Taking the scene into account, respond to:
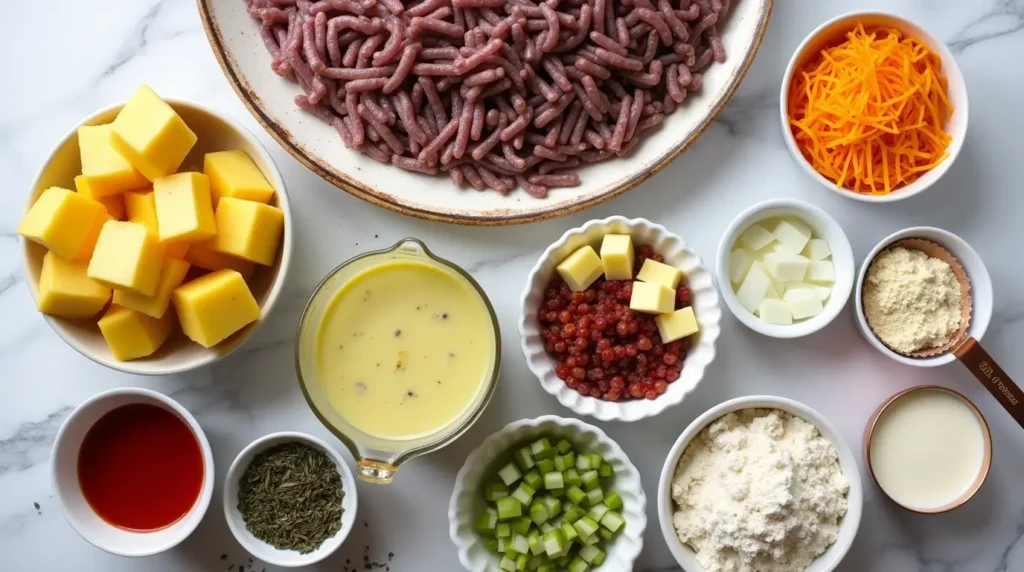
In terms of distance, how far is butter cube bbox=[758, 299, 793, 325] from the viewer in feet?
6.77

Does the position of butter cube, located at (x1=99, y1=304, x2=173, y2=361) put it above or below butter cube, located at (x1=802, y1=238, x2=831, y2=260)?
below

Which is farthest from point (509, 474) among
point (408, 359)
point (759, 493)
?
point (759, 493)

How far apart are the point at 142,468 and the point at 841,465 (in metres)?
1.85

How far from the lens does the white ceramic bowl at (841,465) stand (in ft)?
6.49

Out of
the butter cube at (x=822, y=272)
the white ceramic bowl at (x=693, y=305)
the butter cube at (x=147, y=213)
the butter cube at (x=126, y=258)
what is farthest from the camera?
the butter cube at (x=822, y=272)

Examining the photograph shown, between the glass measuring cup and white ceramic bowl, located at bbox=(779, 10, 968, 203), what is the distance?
3.14 feet

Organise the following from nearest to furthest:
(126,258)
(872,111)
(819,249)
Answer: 1. (126,258)
2. (872,111)
3. (819,249)

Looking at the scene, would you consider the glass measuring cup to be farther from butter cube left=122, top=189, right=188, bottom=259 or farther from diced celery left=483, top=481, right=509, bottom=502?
butter cube left=122, top=189, right=188, bottom=259

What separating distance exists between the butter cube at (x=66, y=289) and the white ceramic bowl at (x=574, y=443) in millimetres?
1005

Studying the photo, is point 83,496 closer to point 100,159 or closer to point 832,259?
point 100,159

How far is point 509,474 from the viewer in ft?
6.68

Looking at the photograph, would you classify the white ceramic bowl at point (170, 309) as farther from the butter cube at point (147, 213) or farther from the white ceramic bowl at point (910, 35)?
the white ceramic bowl at point (910, 35)

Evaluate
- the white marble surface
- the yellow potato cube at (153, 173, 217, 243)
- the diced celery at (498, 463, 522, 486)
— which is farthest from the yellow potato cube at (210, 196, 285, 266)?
the diced celery at (498, 463, 522, 486)

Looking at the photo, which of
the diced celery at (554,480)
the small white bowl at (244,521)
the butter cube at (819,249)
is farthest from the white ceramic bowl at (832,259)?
the small white bowl at (244,521)
